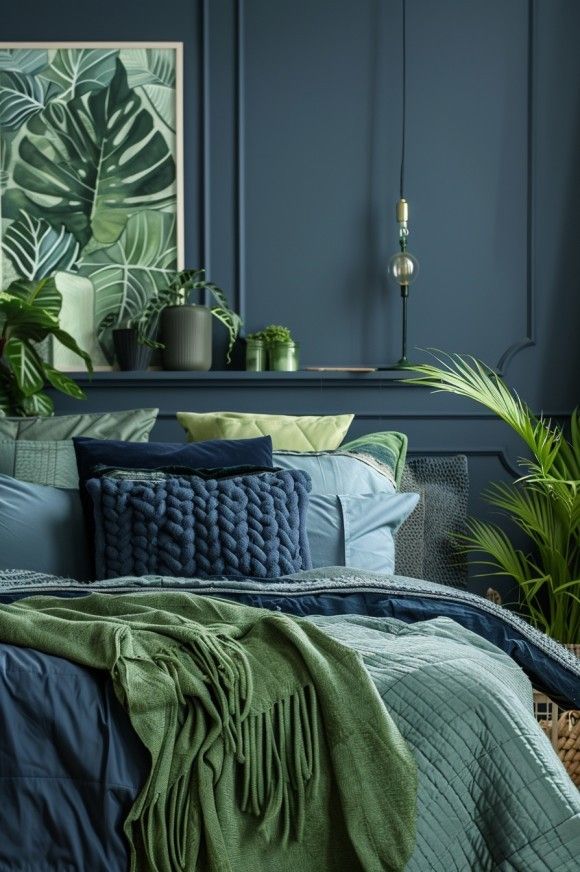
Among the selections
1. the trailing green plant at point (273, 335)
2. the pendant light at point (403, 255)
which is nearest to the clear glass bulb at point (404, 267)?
the pendant light at point (403, 255)

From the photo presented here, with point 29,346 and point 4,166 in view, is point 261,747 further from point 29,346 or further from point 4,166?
point 4,166

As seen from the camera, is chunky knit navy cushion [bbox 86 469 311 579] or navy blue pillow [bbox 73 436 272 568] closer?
chunky knit navy cushion [bbox 86 469 311 579]

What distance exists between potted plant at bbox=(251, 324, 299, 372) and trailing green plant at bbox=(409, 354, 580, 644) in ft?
1.49

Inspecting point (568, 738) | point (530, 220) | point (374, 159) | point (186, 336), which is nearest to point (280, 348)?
point (186, 336)

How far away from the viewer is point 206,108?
4.05m

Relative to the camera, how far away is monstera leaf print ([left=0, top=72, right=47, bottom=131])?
4.06 metres

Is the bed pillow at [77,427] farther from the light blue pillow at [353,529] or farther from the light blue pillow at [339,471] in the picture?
the light blue pillow at [353,529]

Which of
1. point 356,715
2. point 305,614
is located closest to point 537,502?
point 305,614

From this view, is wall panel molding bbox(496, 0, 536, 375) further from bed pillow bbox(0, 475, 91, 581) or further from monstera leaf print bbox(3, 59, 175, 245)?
bed pillow bbox(0, 475, 91, 581)

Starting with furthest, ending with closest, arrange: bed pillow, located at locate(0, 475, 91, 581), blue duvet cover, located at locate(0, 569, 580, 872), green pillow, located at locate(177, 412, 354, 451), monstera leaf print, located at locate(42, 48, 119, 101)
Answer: monstera leaf print, located at locate(42, 48, 119, 101) → green pillow, located at locate(177, 412, 354, 451) → bed pillow, located at locate(0, 475, 91, 581) → blue duvet cover, located at locate(0, 569, 580, 872)

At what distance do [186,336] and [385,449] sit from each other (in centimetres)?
93

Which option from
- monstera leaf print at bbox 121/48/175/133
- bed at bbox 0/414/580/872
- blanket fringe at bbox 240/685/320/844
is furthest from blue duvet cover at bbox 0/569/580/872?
monstera leaf print at bbox 121/48/175/133

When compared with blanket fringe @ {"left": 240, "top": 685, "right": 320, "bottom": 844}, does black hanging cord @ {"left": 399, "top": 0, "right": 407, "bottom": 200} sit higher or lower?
higher

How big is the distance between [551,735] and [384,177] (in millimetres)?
2111
